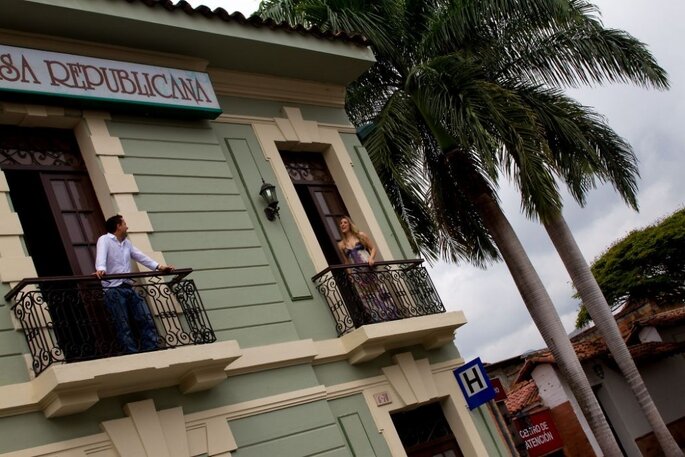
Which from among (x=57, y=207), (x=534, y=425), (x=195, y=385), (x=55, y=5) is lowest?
(x=534, y=425)

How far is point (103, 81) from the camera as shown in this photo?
9.93 metres

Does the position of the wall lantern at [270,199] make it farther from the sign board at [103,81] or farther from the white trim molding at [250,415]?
the white trim molding at [250,415]

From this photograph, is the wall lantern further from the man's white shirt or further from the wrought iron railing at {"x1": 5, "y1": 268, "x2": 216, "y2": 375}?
the man's white shirt

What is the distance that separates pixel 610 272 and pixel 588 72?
22200 millimetres

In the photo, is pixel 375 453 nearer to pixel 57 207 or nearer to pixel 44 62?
pixel 57 207

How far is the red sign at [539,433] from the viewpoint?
1661 centimetres

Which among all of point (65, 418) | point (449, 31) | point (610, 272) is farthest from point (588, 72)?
point (610, 272)

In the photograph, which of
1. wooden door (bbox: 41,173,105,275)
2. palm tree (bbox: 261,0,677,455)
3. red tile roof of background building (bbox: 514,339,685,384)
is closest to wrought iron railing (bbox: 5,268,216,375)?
wooden door (bbox: 41,173,105,275)

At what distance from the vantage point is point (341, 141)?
12875mm

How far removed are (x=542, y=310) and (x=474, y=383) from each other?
4.32 metres

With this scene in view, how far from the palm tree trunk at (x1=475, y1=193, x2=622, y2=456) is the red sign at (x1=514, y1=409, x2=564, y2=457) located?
1.79 meters

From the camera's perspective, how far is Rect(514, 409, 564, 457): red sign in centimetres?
1661

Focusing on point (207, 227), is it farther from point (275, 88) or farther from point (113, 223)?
point (275, 88)

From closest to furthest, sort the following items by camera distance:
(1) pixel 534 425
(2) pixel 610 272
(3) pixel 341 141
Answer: (3) pixel 341 141
(1) pixel 534 425
(2) pixel 610 272
